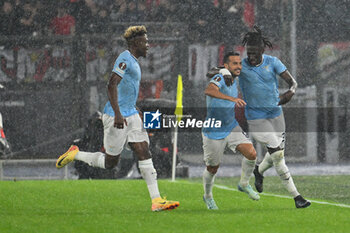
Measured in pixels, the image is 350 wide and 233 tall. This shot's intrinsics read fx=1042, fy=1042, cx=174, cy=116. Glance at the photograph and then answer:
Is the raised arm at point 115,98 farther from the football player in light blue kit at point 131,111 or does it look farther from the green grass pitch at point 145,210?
the green grass pitch at point 145,210

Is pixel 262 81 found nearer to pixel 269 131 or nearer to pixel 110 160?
pixel 269 131

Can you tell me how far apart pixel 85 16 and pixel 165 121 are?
20.4 feet

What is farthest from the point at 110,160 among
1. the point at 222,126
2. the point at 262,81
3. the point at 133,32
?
the point at 262,81

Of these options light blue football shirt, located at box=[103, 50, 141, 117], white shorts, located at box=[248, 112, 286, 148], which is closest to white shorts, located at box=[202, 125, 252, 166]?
white shorts, located at box=[248, 112, 286, 148]

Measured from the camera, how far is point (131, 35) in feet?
35.8

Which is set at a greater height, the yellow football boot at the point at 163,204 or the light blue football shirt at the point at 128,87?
the light blue football shirt at the point at 128,87

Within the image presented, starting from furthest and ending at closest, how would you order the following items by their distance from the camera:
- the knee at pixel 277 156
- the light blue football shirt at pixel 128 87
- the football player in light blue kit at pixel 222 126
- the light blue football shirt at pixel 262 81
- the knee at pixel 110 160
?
the light blue football shirt at pixel 262 81 < the knee at pixel 277 156 < the knee at pixel 110 160 < the football player in light blue kit at pixel 222 126 < the light blue football shirt at pixel 128 87

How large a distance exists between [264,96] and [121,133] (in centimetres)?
178

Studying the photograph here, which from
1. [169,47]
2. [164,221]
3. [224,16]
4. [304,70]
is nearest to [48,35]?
[169,47]

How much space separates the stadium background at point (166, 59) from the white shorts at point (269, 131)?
34.1 feet

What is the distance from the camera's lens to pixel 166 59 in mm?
23750

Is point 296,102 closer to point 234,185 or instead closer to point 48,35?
point 48,35

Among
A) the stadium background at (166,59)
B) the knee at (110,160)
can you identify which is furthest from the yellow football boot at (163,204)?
the stadium background at (166,59)

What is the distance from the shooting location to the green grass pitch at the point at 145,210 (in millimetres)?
9438
